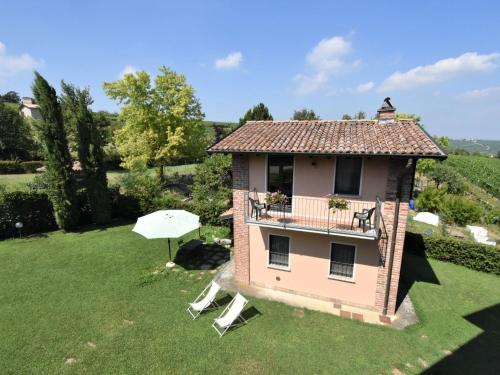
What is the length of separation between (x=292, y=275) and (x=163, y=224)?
6423 millimetres

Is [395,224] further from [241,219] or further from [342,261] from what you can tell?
[241,219]

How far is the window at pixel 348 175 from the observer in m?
8.91

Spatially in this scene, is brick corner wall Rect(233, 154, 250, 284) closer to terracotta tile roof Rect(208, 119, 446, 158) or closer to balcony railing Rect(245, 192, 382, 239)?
balcony railing Rect(245, 192, 382, 239)

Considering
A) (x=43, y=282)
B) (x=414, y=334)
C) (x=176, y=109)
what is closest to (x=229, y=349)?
(x=414, y=334)

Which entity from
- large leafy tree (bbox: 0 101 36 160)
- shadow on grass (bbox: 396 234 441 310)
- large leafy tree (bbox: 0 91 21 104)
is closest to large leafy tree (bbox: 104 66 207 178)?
shadow on grass (bbox: 396 234 441 310)

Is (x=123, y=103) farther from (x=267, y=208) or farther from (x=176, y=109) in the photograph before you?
(x=267, y=208)

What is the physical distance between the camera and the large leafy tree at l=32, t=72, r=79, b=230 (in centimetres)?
1572

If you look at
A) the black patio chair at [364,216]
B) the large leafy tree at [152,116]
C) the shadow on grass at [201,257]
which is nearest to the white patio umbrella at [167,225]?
the shadow on grass at [201,257]

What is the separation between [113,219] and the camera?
20719mm

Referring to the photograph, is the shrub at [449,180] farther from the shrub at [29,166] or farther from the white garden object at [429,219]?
the shrub at [29,166]

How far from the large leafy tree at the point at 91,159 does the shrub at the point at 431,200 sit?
26.6 m

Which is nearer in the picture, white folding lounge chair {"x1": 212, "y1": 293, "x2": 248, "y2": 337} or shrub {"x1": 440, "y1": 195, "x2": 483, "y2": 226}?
white folding lounge chair {"x1": 212, "y1": 293, "x2": 248, "y2": 337}

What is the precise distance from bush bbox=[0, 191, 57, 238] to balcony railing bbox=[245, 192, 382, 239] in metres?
15.9

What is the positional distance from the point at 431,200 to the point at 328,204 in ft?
61.8
